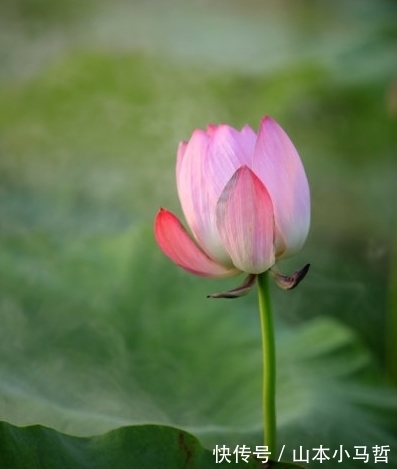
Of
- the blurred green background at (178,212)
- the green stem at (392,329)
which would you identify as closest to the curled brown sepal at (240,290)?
the blurred green background at (178,212)

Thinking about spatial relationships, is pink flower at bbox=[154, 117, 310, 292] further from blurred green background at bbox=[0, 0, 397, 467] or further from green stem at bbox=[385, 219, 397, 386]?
green stem at bbox=[385, 219, 397, 386]

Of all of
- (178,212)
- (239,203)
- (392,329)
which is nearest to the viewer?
(239,203)

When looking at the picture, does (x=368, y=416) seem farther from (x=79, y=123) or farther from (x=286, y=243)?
(x=79, y=123)

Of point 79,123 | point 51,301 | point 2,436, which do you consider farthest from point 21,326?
point 79,123

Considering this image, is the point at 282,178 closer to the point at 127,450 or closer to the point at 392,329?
the point at 127,450

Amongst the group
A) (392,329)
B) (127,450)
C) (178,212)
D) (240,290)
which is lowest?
(127,450)

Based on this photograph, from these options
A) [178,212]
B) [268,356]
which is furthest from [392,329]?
[268,356]

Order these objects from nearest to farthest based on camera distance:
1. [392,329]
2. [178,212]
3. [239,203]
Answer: [239,203] → [392,329] → [178,212]

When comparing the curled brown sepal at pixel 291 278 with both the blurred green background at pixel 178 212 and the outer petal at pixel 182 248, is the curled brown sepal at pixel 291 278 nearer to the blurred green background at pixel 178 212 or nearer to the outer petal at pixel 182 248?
the outer petal at pixel 182 248
